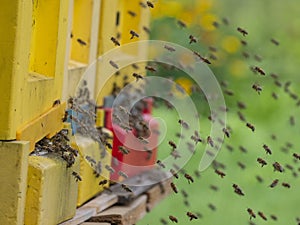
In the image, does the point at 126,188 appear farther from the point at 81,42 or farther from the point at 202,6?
the point at 202,6

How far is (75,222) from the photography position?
24.5 ft

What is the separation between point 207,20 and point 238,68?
97cm

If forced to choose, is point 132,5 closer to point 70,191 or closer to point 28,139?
point 70,191

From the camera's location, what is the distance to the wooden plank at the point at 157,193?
999 centimetres

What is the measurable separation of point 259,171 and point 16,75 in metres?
9.71

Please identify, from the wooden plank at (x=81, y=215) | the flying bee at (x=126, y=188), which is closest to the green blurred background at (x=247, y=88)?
the flying bee at (x=126, y=188)

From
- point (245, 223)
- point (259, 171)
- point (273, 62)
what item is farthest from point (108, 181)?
point (273, 62)

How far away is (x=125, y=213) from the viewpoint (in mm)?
8344

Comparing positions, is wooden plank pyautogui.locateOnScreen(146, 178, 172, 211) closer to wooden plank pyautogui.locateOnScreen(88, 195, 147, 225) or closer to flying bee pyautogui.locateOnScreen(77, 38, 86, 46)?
wooden plank pyautogui.locateOnScreen(88, 195, 147, 225)

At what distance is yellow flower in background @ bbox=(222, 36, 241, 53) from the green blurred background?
16 millimetres

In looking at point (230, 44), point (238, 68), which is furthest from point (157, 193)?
point (230, 44)

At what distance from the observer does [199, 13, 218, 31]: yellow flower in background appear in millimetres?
18172

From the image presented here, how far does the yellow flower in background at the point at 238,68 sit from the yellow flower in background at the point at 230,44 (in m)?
0.22

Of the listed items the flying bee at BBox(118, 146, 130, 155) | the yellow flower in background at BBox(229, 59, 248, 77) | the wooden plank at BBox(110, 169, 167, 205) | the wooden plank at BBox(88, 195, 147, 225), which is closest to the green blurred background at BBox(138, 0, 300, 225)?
the yellow flower in background at BBox(229, 59, 248, 77)
